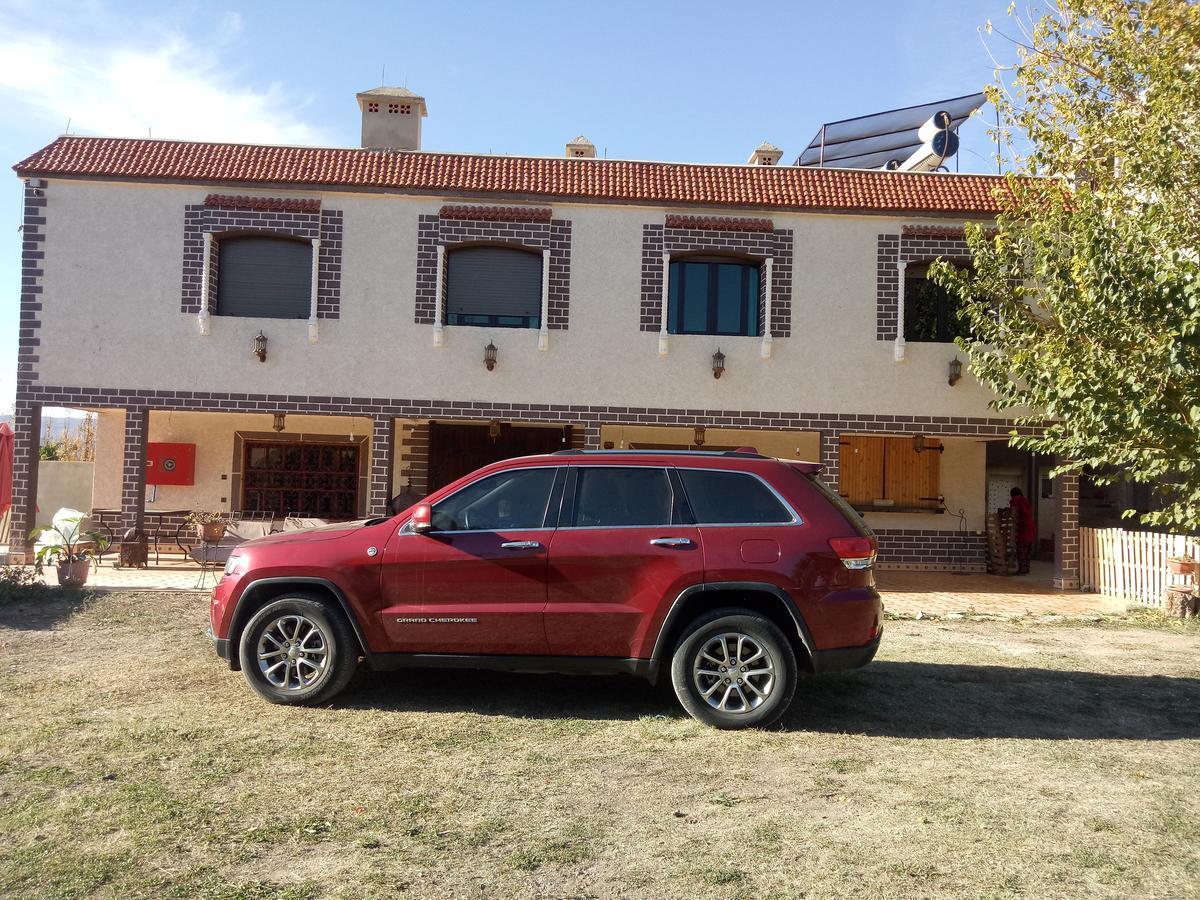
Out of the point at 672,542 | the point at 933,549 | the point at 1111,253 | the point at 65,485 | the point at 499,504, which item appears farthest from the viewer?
the point at 65,485

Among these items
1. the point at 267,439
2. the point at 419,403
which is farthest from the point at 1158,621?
the point at 267,439

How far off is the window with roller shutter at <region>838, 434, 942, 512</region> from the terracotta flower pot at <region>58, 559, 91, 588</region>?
12.5 meters

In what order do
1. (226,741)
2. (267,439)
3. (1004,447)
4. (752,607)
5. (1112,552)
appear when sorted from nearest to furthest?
(226,741), (752,607), (1112,552), (267,439), (1004,447)

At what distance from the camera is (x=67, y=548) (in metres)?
12.1

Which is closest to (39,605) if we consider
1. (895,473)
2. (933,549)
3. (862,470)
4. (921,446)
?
(862,470)

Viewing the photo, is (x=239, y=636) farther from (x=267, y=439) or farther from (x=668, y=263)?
(x=267, y=439)

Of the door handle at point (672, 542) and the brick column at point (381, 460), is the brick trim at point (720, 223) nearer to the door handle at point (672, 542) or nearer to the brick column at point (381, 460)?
the brick column at point (381, 460)

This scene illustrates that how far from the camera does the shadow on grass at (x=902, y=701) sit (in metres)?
6.45

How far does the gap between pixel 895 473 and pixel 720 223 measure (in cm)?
610

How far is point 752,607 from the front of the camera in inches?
246

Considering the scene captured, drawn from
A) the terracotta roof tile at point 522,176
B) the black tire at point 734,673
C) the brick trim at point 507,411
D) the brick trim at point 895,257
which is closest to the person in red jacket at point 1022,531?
the brick trim at point 507,411

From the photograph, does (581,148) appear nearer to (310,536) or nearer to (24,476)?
(24,476)

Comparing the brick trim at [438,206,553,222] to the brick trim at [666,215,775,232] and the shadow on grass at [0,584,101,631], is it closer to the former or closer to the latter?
the brick trim at [666,215,775,232]

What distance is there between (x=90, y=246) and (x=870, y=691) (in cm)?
1319
